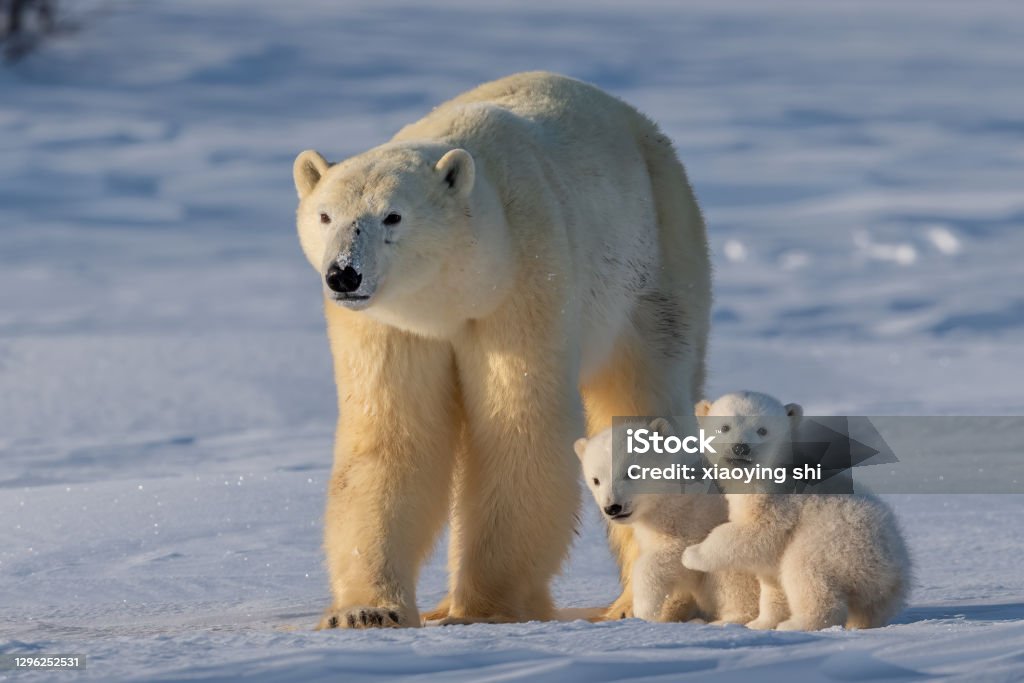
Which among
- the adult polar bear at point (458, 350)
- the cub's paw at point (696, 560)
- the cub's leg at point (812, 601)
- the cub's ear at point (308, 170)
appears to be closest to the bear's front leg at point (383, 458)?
the adult polar bear at point (458, 350)

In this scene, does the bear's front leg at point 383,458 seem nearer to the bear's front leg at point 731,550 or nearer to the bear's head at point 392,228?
the bear's head at point 392,228

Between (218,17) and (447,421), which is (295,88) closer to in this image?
(218,17)

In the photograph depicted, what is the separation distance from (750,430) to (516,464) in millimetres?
753

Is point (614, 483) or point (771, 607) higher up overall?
point (614, 483)

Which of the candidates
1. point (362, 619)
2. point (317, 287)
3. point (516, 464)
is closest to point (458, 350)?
point (516, 464)

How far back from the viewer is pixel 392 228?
4203 millimetres

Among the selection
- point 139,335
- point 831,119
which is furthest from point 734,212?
point 139,335

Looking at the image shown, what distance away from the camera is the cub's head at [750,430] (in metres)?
4.08

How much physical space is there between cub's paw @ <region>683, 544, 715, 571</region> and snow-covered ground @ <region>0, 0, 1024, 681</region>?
1.69 ft

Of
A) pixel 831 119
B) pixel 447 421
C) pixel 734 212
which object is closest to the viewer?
pixel 447 421

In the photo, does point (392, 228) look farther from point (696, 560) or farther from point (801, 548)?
point (801, 548)

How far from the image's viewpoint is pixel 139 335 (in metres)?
11.8

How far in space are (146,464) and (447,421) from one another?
434 cm

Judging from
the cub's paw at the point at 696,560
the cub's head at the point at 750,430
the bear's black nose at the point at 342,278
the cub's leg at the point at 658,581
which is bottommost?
the cub's leg at the point at 658,581
